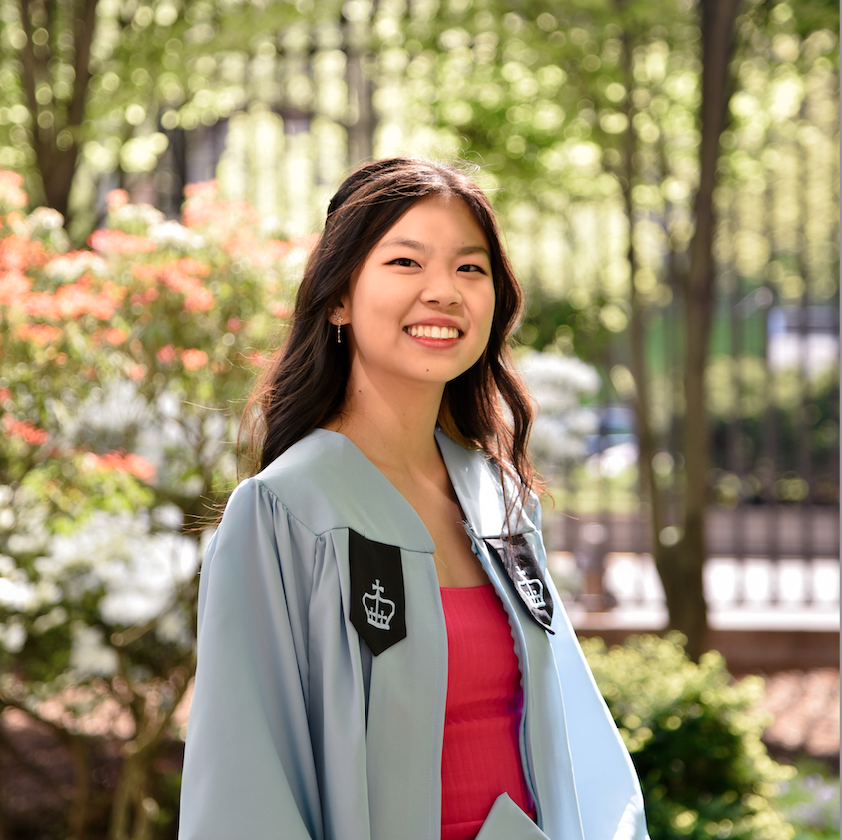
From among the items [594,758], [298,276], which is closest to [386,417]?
[594,758]

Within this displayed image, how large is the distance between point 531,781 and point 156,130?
5.67 m

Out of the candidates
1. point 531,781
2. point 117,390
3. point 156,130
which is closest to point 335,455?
point 531,781

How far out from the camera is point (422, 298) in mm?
1552

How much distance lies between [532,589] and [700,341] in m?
3.69

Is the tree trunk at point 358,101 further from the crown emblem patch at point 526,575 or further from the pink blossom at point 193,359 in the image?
the crown emblem patch at point 526,575

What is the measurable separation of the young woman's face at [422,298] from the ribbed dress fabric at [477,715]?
42 centimetres

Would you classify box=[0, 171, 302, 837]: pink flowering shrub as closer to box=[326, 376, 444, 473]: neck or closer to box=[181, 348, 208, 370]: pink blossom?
box=[181, 348, 208, 370]: pink blossom

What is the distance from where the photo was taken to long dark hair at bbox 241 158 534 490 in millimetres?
1601

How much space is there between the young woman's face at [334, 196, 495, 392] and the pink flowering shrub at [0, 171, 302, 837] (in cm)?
152

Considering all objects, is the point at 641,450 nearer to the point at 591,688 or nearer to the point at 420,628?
the point at 591,688

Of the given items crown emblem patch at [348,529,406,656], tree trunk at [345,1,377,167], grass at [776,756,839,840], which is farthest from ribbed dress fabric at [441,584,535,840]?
tree trunk at [345,1,377,167]

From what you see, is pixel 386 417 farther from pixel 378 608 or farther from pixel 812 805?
pixel 812 805

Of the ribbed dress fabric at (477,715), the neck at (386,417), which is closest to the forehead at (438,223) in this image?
the neck at (386,417)

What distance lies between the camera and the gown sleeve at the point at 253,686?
4.23 feet
